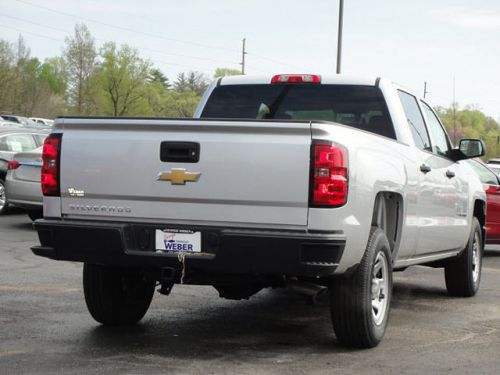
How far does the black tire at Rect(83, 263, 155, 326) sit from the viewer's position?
670cm

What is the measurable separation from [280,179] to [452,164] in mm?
3543

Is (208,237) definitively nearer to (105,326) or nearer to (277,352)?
(277,352)

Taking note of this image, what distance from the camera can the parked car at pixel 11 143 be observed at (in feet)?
57.1

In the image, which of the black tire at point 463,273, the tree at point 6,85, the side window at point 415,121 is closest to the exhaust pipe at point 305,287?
the side window at point 415,121

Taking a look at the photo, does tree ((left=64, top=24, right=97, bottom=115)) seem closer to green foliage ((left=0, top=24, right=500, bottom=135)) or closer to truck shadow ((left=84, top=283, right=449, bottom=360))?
green foliage ((left=0, top=24, right=500, bottom=135))

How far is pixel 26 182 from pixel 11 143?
9.47ft

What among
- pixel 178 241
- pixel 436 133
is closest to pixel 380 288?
pixel 178 241

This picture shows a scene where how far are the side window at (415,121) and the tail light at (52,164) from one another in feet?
10.0

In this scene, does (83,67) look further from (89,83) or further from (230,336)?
(230,336)

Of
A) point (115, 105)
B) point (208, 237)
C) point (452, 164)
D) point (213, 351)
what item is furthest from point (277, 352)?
point (115, 105)

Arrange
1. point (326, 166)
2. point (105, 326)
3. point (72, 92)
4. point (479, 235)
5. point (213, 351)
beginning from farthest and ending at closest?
point (72, 92) < point (479, 235) < point (105, 326) < point (213, 351) < point (326, 166)

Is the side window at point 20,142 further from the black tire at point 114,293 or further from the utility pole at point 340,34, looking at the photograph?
the utility pole at point 340,34

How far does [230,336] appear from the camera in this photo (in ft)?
21.8

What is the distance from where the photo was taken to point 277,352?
20.0 feet
